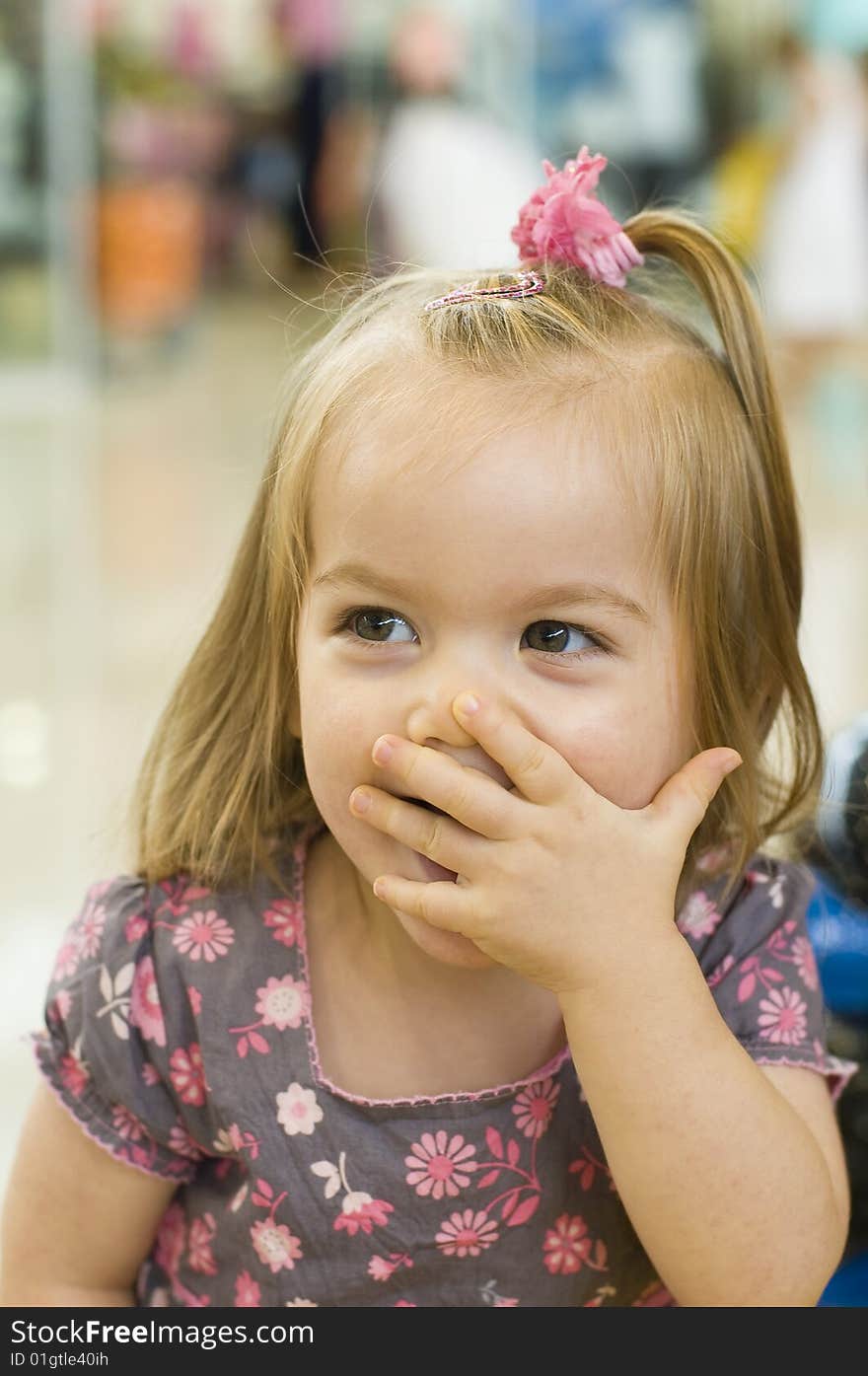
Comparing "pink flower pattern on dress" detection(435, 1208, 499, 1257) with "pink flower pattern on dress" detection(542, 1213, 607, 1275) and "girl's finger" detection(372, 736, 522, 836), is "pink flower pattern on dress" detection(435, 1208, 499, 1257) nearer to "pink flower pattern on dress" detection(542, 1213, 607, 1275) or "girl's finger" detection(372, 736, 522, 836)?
"pink flower pattern on dress" detection(542, 1213, 607, 1275)

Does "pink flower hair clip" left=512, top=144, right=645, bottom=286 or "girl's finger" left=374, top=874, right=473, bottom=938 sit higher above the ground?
"pink flower hair clip" left=512, top=144, right=645, bottom=286

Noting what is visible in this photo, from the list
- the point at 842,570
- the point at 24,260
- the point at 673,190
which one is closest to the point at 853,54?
the point at 673,190

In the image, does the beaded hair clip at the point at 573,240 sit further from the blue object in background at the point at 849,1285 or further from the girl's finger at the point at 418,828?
the blue object in background at the point at 849,1285

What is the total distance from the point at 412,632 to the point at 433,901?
124mm

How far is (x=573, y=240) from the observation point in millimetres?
876

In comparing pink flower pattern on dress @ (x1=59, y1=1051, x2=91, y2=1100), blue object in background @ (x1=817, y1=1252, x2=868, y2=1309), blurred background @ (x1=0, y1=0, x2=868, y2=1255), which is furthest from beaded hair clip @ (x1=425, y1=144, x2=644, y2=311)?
blue object in background @ (x1=817, y1=1252, x2=868, y2=1309)

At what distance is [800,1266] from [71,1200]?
1.24 feet

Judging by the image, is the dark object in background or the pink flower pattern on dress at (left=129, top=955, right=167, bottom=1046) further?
the dark object in background

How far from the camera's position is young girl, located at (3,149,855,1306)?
2.49 feet

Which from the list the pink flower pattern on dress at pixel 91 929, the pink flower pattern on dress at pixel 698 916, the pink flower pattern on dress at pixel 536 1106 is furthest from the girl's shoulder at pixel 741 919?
the pink flower pattern on dress at pixel 91 929

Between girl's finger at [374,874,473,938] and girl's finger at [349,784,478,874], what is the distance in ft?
0.03

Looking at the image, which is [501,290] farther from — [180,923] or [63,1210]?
[63,1210]

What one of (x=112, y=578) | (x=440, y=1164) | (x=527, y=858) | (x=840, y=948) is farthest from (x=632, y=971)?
(x=112, y=578)

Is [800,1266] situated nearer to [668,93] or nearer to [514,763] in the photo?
[514,763]
